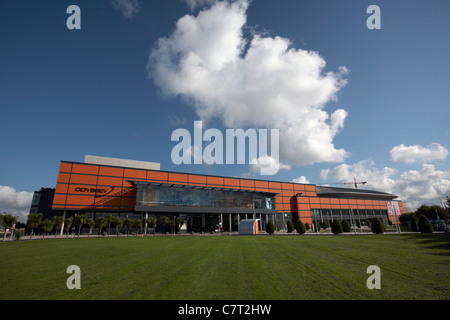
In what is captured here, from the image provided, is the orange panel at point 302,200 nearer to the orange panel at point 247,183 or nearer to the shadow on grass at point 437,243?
the orange panel at point 247,183

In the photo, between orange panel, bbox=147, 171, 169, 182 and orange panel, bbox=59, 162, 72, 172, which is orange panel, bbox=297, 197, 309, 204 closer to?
orange panel, bbox=147, 171, 169, 182

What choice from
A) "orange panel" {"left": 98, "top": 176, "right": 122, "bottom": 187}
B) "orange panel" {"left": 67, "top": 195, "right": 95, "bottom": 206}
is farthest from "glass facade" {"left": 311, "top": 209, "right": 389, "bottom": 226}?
"orange panel" {"left": 67, "top": 195, "right": 95, "bottom": 206}

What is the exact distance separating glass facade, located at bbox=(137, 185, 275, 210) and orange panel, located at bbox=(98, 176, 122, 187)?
7492 mm

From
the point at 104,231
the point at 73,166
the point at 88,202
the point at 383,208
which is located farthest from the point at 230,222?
the point at 383,208

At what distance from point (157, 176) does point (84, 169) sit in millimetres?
17455

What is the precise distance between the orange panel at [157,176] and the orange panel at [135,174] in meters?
1.35

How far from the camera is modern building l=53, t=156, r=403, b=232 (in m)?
48.4

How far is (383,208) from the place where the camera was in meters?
86.9

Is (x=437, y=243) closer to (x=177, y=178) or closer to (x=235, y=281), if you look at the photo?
(x=235, y=281)

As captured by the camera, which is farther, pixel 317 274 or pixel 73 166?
pixel 73 166
